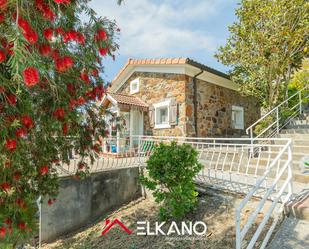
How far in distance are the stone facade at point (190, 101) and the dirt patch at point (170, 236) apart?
144 inches

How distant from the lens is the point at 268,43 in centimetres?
780

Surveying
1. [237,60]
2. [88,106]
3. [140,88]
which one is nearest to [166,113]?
[140,88]

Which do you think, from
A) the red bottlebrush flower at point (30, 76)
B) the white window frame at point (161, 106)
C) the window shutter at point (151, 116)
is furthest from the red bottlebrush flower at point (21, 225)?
the window shutter at point (151, 116)

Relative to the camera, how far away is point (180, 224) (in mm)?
5301

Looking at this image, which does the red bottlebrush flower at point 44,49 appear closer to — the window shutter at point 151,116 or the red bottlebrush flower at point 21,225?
the red bottlebrush flower at point 21,225

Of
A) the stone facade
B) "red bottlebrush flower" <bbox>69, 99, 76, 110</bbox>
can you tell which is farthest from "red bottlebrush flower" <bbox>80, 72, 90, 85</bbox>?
the stone facade

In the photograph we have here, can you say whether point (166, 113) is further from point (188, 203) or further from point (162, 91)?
→ point (188, 203)

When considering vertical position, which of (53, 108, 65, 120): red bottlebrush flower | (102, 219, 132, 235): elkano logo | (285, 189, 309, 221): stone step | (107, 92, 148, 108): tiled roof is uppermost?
(107, 92, 148, 108): tiled roof

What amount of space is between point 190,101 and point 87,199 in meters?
5.16

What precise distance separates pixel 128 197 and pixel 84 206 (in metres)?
1.43

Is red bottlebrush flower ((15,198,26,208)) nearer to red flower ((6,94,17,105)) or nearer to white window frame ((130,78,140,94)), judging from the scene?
red flower ((6,94,17,105))

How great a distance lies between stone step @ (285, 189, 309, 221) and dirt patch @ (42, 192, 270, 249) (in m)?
0.61

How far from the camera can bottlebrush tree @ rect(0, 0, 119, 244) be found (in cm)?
193

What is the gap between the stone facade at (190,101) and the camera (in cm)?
968
